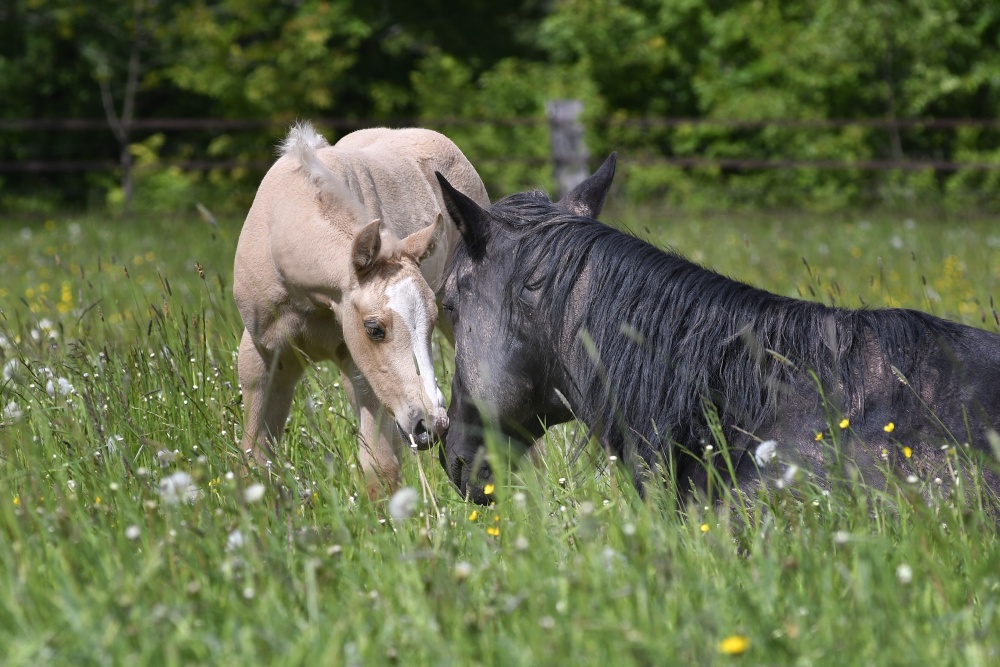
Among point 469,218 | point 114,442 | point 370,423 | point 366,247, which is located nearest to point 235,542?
point 114,442

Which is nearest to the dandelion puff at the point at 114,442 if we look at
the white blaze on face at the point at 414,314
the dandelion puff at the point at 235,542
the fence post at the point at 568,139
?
the dandelion puff at the point at 235,542

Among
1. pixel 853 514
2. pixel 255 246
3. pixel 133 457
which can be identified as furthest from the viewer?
pixel 255 246

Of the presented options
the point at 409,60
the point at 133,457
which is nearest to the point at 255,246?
the point at 133,457

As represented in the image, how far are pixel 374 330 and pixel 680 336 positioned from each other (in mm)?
1079

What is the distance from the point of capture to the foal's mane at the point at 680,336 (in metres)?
3.03

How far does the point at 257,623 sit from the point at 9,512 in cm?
61

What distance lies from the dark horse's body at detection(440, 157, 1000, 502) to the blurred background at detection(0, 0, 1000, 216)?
12336 mm

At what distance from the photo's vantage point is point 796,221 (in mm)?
12078

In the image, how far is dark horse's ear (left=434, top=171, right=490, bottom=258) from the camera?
3170 mm

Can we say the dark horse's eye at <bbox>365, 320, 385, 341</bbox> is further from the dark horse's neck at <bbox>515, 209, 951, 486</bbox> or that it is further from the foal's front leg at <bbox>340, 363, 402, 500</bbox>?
the dark horse's neck at <bbox>515, 209, 951, 486</bbox>

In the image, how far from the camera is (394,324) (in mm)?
3656

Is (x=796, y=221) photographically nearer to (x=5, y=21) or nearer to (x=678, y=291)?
(x=678, y=291)

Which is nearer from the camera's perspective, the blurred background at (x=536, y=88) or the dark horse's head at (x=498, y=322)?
the dark horse's head at (x=498, y=322)

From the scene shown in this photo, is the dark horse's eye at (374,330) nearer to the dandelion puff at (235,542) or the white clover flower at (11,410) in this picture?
the white clover flower at (11,410)
